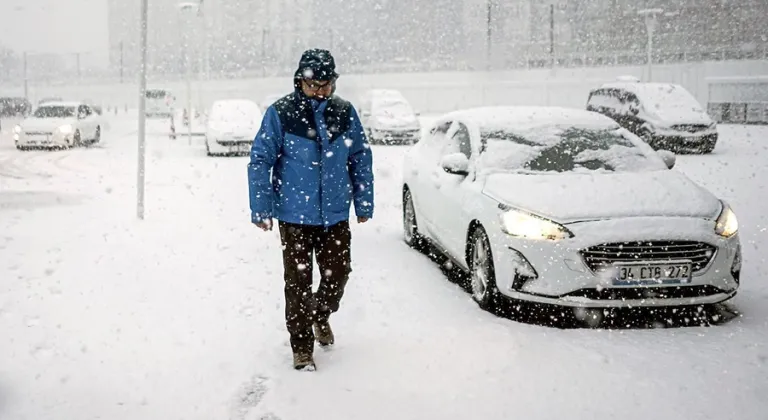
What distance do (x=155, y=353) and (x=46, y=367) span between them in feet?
2.10

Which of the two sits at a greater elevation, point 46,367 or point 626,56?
point 626,56

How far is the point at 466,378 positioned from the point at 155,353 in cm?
200

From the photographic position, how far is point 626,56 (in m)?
60.5

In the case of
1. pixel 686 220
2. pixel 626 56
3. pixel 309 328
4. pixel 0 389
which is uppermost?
pixel 626 56

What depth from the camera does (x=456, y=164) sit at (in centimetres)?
641

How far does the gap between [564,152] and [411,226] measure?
237cm

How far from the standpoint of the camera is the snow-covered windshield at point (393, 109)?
24969mm

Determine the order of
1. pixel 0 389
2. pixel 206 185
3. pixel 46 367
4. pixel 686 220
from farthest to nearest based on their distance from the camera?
pixel 206 185, pixel 686 220, pixel 46 367, pixel 0 389

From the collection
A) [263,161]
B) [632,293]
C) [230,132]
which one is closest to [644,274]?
[632,293]

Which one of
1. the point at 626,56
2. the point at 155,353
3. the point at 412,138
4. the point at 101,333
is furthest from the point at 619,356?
the point at 626,56

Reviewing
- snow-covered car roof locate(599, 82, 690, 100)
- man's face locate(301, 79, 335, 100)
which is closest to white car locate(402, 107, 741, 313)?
man's face locate(301, 79, 335, 100)

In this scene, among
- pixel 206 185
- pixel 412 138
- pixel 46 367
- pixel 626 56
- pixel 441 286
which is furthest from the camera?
pixel 626 56

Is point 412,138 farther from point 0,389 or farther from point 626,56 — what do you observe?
point 626,56

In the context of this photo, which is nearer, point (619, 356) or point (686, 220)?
point (619, 356)
